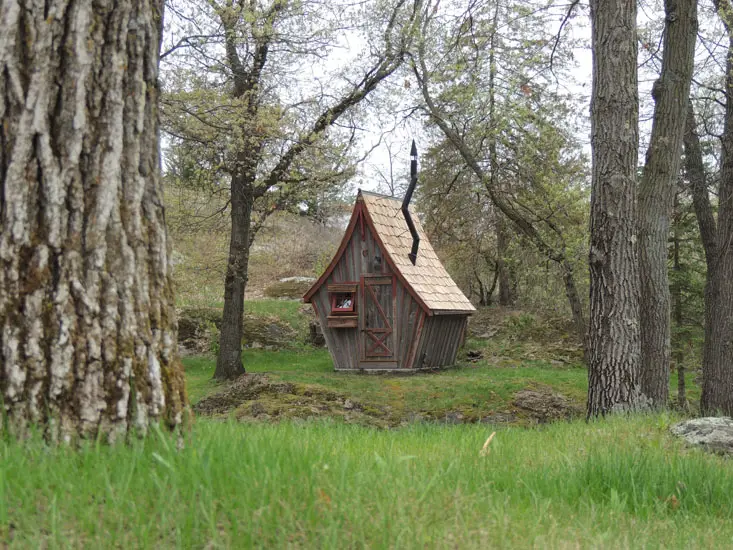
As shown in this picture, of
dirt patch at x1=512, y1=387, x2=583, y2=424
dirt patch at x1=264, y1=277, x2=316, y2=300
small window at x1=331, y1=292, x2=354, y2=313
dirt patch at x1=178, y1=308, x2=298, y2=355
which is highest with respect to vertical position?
dirt patch at x1=264, y1=277, x2=316, y2=300

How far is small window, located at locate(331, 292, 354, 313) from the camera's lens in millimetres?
21859

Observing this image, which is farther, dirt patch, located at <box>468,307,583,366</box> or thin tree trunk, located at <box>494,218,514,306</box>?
thin tree trunk, located at <box>494,218,514,306</box>

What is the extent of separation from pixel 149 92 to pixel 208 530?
1.97 m

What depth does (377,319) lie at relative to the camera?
2180 centimetres

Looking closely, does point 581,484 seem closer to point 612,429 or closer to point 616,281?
point 612,429

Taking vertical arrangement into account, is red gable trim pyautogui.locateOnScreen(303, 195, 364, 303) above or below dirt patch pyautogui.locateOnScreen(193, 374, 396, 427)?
above

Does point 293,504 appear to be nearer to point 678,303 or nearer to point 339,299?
point 678,303

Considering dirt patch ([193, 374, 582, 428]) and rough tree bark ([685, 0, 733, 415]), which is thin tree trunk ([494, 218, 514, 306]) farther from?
rough tree bark ([685, 0, 733, 415])

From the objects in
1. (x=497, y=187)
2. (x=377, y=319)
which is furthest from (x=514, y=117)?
(x=377, y=319)

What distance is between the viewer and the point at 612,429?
6000mm

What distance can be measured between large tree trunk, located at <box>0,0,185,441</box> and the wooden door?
60.1 ft

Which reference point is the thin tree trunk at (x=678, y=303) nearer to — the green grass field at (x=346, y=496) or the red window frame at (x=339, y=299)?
the red window frame at (x=339, y=299)

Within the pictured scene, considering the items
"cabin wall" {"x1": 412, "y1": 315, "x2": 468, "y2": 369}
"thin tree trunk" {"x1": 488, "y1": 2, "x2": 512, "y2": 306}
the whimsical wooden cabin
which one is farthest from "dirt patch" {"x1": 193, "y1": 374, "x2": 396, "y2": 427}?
"thin tree trunk" {"x1": 488, "y1": 2, "x2": 512, "y2": 306}

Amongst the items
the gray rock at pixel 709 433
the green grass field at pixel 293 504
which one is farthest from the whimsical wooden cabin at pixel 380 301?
the green grass field at pixel 293 504
